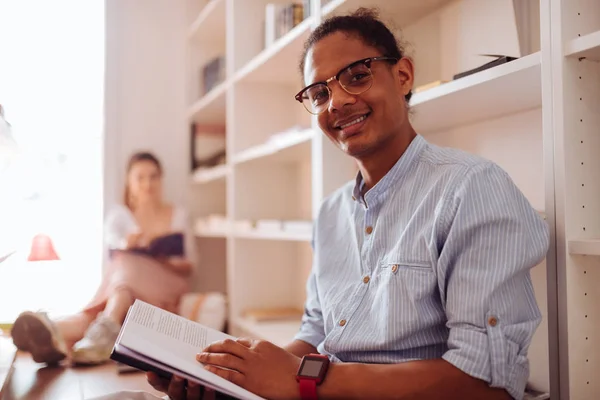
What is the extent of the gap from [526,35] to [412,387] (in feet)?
2.64

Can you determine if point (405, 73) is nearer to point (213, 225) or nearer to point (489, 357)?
point (489, 357)

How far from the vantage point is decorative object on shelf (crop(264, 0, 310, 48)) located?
201 centimetres

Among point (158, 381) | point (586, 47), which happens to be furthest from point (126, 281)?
point (586, 47)

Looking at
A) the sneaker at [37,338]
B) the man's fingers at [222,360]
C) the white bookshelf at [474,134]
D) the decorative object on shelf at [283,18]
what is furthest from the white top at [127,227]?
the man's fingers at [222,360]

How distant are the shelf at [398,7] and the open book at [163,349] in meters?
0.90

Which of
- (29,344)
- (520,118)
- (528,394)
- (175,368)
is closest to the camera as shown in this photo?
(175,368)

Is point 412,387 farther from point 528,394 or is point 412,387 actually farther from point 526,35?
point 526,35

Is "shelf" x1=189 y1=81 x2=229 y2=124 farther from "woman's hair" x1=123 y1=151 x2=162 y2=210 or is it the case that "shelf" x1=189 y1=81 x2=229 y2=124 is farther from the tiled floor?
the tiled floor

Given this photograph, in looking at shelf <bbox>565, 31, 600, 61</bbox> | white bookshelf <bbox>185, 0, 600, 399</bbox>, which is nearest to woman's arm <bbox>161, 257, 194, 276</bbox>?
white bookshelf <bbox>185, 0, 600, 399</bbox>

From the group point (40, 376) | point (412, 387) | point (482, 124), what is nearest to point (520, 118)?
point (482, 124)

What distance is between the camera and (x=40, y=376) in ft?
4.94

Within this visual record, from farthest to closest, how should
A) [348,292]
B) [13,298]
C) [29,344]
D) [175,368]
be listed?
[13,298] → [29,344] → [348,292] → [175,368]

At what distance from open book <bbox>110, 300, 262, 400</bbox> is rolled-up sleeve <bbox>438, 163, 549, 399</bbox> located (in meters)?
0.33

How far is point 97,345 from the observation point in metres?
1.77
